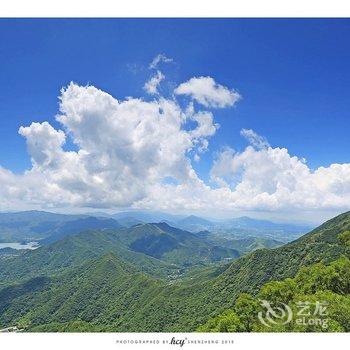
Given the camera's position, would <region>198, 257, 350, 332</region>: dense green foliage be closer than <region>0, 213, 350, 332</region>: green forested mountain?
Yes

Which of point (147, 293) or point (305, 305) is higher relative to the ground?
point (305, 305)

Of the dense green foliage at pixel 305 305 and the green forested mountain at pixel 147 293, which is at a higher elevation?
the dense green foliage at pixel 305 305

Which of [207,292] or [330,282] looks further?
[207,292]

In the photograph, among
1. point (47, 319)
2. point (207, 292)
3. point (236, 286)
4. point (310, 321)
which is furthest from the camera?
point (47, 319)

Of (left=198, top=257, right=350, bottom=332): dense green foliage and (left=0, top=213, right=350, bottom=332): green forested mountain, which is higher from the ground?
(left=198, top=257, right=350, bottom=332): dense green foliage

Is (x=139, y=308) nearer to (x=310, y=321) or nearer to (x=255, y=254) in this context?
(x=255, y=254)

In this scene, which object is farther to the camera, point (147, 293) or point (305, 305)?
point (147, 293)

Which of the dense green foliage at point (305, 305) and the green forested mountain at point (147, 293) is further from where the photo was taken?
the green forested mountain at point (147, 293)
